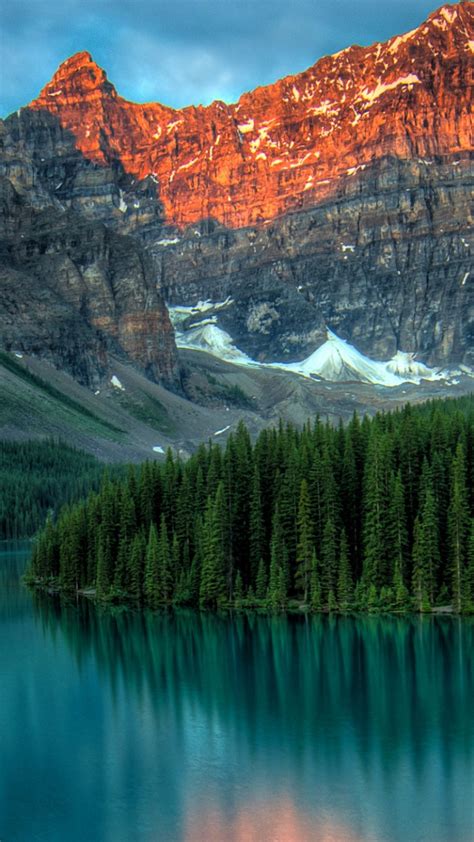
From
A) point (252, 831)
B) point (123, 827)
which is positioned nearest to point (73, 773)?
point (123, 827)

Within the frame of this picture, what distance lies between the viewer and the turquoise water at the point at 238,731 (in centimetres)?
4259

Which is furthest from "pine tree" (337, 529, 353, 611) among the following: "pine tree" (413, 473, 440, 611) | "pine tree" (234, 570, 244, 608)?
"pine tree" (234, 570, 244, 608)

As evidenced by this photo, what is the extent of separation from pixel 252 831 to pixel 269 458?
61032 millimetres

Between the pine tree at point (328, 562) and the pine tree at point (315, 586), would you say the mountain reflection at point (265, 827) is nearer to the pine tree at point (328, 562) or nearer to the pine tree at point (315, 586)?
the pine tree at point (315, 586)

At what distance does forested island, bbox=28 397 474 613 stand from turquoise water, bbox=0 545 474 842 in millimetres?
6796

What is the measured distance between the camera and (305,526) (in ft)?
292

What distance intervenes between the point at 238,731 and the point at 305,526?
115 feet

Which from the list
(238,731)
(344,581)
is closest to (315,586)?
(344,581)

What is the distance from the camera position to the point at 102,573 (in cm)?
10112

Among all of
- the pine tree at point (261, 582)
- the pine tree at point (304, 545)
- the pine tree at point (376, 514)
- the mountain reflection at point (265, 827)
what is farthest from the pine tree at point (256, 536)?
the mountain reflection at point (265, 827)

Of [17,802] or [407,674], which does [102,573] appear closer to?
[407,674]

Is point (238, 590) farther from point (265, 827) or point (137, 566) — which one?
point (265, 827)

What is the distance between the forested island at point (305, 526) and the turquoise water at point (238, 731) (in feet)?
22.3

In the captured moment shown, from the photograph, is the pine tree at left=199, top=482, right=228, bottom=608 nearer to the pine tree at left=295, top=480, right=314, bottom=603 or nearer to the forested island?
the forested island
